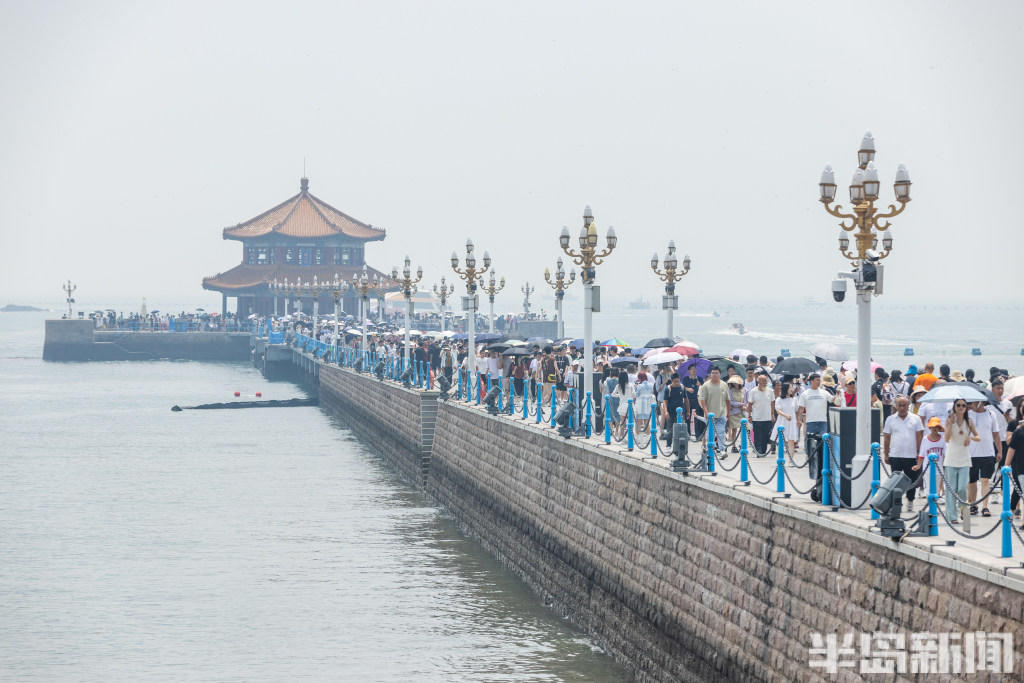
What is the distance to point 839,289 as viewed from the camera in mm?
14930

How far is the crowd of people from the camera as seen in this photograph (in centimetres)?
1454

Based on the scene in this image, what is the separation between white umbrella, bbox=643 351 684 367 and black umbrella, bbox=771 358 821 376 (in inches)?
79.7

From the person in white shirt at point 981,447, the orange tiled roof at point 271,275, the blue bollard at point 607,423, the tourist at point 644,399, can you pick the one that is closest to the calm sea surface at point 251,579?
the blue bollard at point 607,423

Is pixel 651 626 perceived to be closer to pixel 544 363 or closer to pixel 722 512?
pixel 722 512

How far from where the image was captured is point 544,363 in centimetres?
3066

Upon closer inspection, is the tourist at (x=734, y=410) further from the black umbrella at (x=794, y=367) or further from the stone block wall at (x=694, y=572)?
the black umbrella at (x=794, y=367)

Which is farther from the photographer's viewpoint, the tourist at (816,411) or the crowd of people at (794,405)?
the tourist at (816,411)

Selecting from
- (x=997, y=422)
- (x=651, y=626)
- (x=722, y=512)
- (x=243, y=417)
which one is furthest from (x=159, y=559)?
(x=243, y=417)

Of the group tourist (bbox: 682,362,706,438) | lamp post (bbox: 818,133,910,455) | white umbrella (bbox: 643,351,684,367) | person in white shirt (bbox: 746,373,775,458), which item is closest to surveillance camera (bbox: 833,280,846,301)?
lamp post (bbox: 818,133,910,455)

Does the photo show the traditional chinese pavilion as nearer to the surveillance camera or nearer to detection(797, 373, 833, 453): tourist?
detection(797, 373, 833, 453): tourist

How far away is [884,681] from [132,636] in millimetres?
13589

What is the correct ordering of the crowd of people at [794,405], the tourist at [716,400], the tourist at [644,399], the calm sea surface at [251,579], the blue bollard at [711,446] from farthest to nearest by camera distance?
the tourist at [644,399]
the tourist at [716,400]
the calm sea surface at [251,579]
the blue bollard at [711,446]
the crowd of people at [794,405]

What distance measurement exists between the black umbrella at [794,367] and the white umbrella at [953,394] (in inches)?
379

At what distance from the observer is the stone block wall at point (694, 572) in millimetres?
12000
